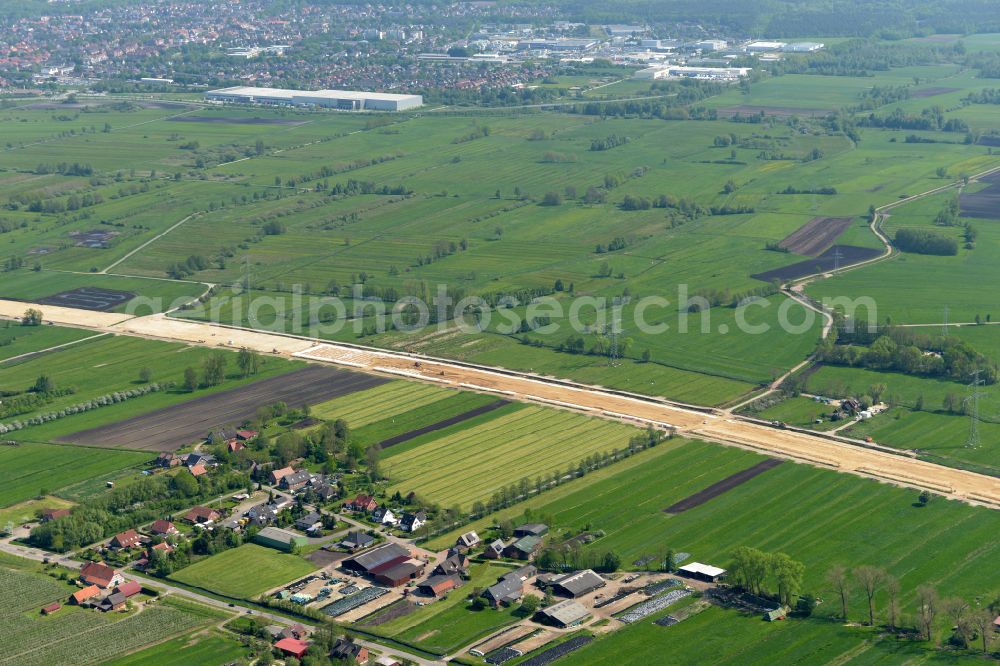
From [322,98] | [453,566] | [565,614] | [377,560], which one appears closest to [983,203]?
[453,566]

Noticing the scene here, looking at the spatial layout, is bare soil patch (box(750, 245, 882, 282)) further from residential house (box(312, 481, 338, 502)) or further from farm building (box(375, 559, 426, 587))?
farm building (box(375, 559, 426, 587))

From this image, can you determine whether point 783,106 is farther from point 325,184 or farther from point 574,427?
point 574,427

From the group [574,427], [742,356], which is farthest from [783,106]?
[574,427]

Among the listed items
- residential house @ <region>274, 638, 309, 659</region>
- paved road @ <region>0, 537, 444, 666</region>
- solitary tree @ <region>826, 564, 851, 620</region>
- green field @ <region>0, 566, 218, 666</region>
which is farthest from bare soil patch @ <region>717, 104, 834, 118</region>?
residential house @ <region>274, 638, 309, 659</region>

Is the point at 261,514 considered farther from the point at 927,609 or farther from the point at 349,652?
the point at 927,609

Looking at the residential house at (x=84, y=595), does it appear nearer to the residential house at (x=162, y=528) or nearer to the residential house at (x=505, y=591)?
the residential house at (x=162, y=528)

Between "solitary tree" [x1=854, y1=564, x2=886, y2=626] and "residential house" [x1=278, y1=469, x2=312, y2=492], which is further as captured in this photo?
"residential house" [x1=278, y1=469, x2=312, y2=492]
